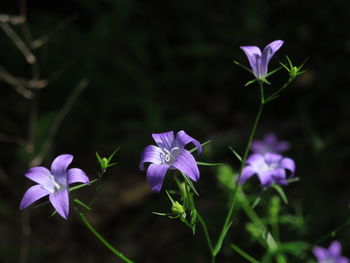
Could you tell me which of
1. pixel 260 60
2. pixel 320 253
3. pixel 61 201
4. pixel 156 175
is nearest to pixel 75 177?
pixel 61 201

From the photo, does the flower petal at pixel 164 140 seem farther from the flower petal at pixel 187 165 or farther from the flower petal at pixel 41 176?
the flower petal at pixel 41 176

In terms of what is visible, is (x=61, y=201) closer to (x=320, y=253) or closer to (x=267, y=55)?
(x=267, y=55)

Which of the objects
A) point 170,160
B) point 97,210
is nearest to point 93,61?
point 97,210

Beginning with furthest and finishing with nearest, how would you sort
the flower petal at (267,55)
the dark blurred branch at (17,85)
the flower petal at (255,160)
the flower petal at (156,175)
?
the dark blurred branch at (17,85), the flower petal at (255,160), the flower petal at (267,55), the flower petal at (156,175)

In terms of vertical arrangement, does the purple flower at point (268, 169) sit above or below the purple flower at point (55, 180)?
below

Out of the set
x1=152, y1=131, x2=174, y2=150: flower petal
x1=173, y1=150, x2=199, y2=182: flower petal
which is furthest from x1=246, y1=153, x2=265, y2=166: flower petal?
x1=173, y1=150, x2=199, y2=182: flower petal

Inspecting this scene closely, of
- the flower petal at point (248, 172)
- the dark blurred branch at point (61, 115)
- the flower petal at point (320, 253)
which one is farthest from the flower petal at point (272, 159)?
the dark blurred branch at point (61, 115)
